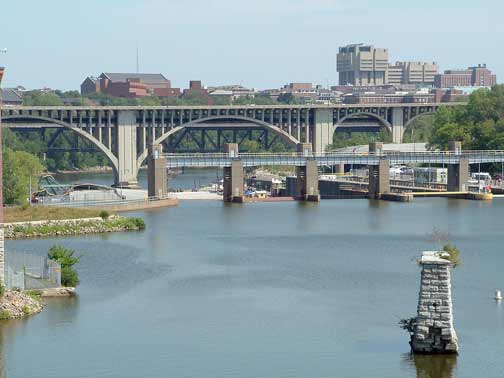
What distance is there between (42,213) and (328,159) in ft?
103

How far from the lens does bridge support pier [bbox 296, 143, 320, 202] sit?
94.8 m

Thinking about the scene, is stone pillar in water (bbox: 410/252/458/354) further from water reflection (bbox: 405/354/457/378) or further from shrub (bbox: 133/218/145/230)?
shrub (bbox: 133/218/145/230)

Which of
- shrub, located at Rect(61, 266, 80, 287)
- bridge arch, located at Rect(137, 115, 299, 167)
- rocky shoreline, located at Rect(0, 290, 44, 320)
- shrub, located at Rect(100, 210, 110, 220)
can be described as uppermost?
bridge arch, located at Rect(137, 115, 299, 167)

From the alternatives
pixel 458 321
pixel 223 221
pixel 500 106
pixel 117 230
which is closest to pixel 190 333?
pixel 458 321

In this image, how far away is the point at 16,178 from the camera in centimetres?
8169

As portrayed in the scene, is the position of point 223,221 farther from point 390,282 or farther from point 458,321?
point 458,321

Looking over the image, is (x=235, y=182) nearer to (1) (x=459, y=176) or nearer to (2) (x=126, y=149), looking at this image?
(1) (x=459, y=176)

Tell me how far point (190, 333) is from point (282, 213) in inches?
1668

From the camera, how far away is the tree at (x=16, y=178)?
264 ft

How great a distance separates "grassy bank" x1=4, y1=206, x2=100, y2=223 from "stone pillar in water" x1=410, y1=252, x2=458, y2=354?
122 ft

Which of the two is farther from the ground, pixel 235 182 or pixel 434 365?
pixel 235 182

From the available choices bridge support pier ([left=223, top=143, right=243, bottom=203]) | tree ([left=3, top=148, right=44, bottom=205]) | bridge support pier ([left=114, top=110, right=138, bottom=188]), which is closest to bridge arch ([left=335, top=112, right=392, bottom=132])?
bridge support pier ([left=114, top=110, right=138, bottom=188])

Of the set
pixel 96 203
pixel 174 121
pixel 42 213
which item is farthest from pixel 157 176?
pixel 174 121

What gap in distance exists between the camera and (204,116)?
464ft
